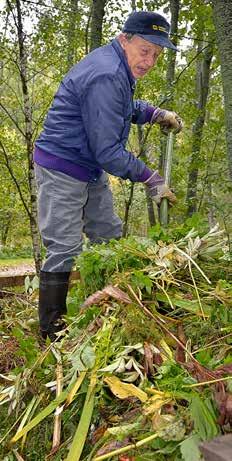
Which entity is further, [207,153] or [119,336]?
[207,153]

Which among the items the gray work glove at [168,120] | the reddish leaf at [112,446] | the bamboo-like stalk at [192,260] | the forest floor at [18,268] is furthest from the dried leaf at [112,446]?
the forest floor at [18,268]

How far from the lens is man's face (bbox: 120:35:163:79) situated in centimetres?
288

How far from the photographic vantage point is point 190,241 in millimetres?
2502

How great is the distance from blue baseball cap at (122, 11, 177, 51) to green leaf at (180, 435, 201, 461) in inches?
85.8

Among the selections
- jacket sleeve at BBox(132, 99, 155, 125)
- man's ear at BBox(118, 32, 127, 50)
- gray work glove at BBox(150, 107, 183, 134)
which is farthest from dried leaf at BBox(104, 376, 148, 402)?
jacket sleeve at BBox(132, 99, 155, 125)

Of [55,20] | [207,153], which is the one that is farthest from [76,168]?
[207,153]

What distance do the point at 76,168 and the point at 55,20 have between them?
19.4 feet

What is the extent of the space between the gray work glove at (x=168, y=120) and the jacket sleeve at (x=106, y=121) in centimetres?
69

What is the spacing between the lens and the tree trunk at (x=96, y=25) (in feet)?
19.1

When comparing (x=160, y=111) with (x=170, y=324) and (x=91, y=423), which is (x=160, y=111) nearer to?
(x=170, y=324)

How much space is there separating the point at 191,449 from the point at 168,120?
8.39ft

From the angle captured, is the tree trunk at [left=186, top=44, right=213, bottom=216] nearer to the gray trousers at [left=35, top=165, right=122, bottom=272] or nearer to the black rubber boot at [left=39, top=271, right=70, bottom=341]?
the gray trousers at [left=35, top=165, right=122, bottom=272]

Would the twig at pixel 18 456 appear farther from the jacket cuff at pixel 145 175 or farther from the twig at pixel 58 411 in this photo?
the jacket cuff at pixel 145 175

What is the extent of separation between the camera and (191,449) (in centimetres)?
135
